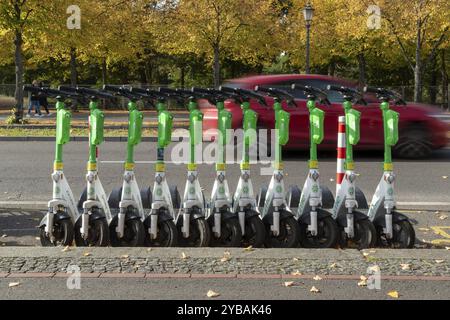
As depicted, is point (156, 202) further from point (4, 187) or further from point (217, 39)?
point (217, 39)

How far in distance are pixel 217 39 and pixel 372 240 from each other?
21173mm

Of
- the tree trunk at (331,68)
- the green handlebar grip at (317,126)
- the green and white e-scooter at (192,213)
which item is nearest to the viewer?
Result: the green handlebar grip at (317,126)

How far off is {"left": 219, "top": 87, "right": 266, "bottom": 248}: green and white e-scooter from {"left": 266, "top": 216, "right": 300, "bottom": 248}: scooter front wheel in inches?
4.2

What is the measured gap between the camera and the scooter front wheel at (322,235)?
5.18 meters

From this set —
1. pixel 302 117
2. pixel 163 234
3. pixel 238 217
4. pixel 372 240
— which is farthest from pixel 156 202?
pixel 302 117

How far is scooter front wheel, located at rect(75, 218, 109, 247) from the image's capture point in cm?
513

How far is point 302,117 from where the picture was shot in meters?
11.5

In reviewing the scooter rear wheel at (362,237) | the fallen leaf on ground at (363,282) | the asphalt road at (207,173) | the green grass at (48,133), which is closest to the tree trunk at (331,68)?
the green grass at (48,133)

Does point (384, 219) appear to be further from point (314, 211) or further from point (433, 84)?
point (433, 84)

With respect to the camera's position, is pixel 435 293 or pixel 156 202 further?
pixel 156 202

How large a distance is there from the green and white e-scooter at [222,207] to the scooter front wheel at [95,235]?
0.91 metres

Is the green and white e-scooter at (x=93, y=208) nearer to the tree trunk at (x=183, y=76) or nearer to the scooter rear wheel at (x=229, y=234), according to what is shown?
the scooter rear wheel at (x=229, y=234)

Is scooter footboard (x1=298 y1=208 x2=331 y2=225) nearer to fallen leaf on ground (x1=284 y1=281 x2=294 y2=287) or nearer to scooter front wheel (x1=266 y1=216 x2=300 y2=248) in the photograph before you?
scooter front wheel (x1=266 y1=216 x2=300 y2=248)

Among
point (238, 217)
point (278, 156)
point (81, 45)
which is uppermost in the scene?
point (81, 45)
